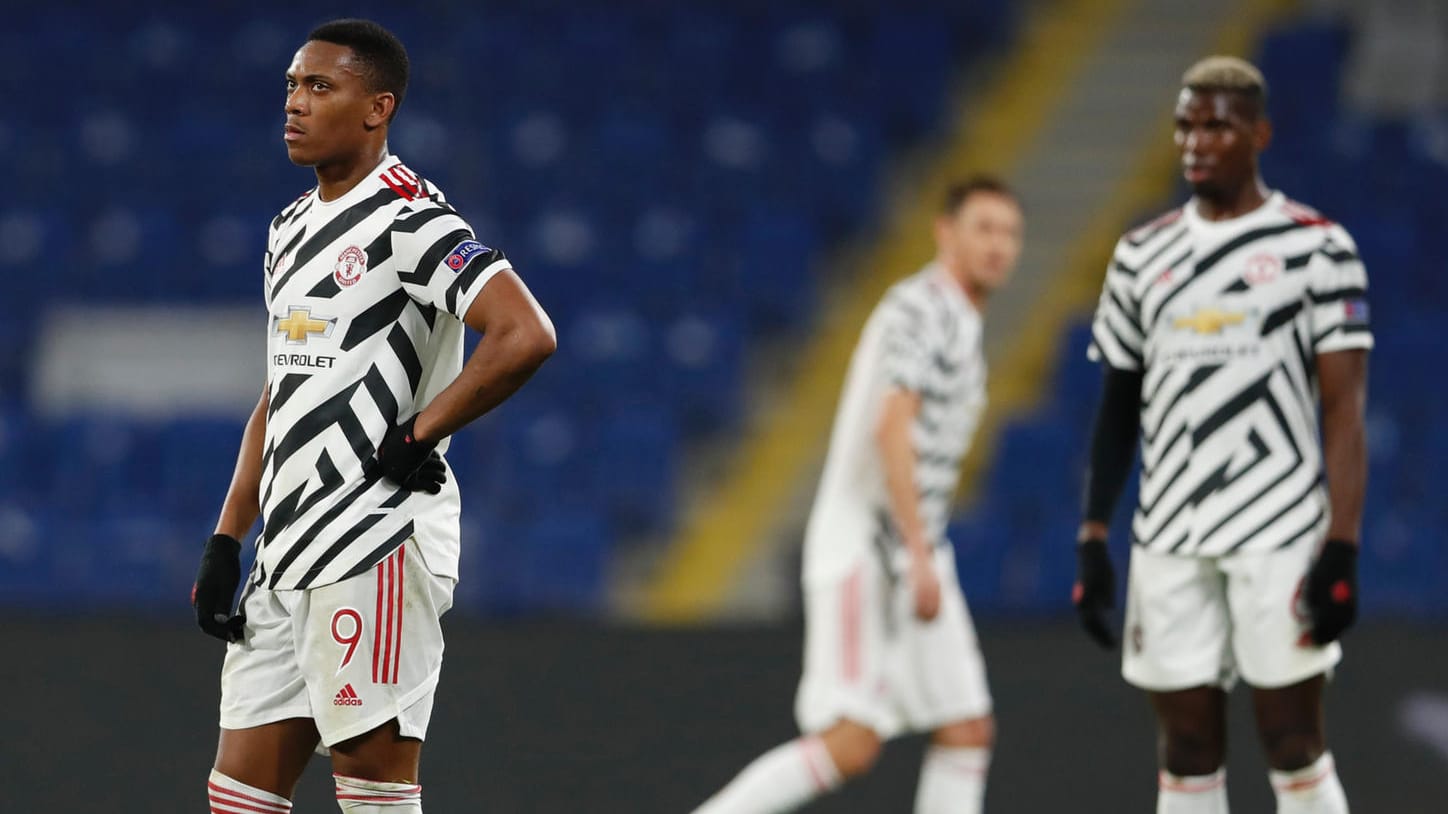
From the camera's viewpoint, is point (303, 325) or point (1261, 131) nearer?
point (303, 325)

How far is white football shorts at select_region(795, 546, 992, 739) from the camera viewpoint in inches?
193

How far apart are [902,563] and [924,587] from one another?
0.61 feet

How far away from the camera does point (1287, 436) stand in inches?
163

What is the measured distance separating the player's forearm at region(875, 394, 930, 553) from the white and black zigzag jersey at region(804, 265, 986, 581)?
0.14 feet

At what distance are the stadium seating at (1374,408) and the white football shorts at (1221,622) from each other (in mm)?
3683

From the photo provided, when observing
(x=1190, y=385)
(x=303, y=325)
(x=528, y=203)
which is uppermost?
(x=528, y=203)

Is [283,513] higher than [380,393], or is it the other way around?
[380,393]

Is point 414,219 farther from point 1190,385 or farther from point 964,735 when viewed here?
point 964,735

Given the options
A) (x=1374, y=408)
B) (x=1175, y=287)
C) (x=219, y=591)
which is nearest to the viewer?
(x=219, y=591)

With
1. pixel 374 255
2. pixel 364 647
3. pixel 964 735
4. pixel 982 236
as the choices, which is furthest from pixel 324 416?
pixel 982 236

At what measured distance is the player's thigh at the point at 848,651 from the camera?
488 centimetres

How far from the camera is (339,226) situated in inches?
134

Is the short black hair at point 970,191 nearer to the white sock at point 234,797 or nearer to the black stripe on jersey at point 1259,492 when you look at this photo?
the black stripe on jersey at point 1259,492

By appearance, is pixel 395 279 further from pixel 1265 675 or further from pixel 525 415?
pixel 525 415
